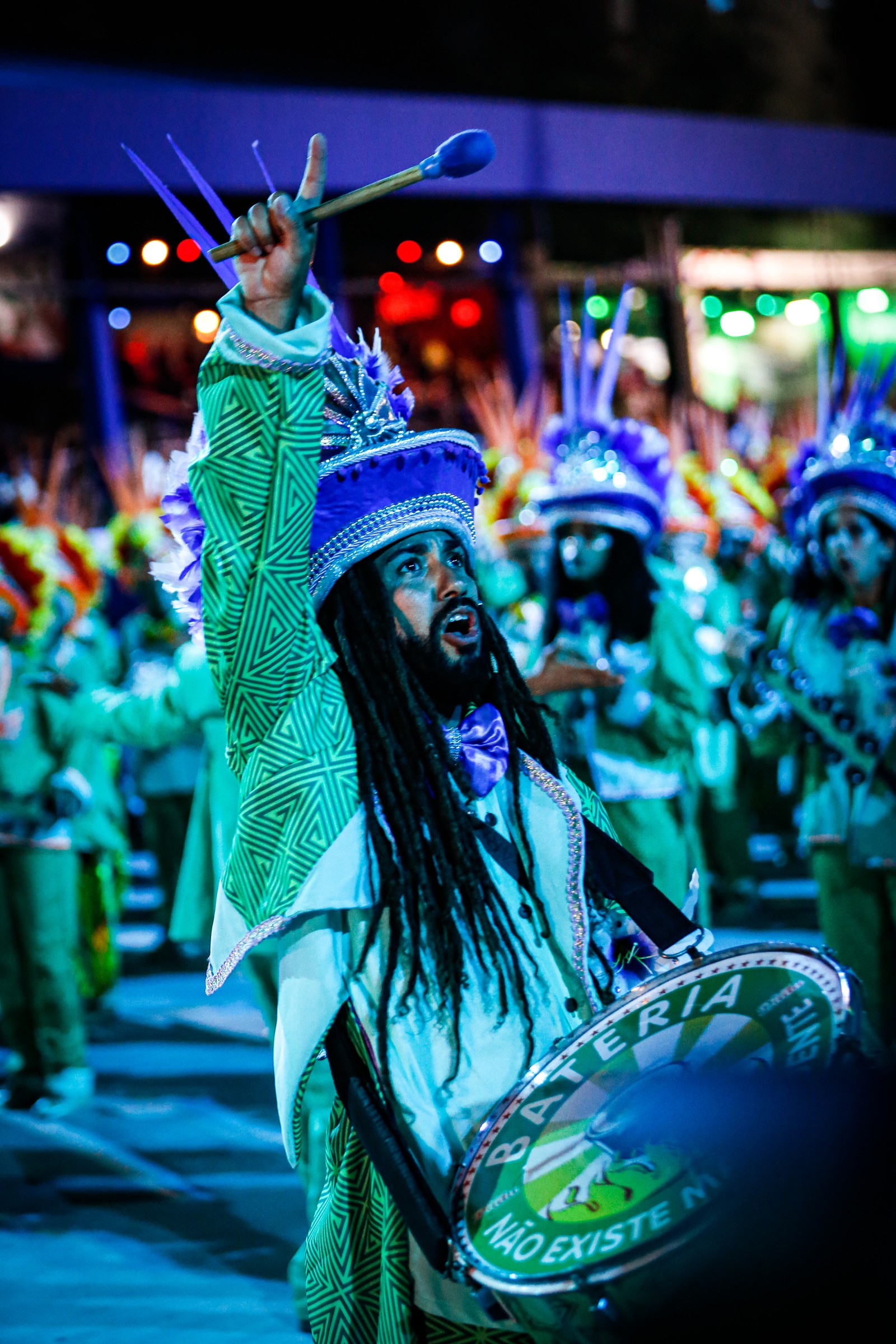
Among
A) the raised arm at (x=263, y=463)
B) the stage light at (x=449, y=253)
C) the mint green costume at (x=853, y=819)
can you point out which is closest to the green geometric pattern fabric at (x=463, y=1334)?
the raised arm at (x=263, y=463)

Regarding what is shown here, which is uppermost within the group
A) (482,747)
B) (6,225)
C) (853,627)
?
(6,225)

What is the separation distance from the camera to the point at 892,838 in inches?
199

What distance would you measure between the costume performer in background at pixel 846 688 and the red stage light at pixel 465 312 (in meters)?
13.0

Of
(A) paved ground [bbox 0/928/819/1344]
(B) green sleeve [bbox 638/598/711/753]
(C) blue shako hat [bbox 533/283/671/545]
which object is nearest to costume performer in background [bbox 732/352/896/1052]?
(B) green sleeve [bbox 638/598/711/753]

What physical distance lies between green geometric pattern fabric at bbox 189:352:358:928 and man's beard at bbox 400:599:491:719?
16 cm

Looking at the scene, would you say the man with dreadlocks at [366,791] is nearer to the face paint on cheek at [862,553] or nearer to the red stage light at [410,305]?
the face paint on cheek at [862,553]

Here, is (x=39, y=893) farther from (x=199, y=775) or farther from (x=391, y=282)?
(x=391, y=282)

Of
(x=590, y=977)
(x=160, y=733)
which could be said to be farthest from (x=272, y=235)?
(x=160, y=733)

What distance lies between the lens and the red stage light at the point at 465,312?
18.5 meters

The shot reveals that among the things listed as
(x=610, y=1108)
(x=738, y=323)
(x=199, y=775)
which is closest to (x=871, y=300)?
(x=738, y=323)

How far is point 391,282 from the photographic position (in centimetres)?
1808

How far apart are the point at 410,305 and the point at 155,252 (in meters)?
3.08

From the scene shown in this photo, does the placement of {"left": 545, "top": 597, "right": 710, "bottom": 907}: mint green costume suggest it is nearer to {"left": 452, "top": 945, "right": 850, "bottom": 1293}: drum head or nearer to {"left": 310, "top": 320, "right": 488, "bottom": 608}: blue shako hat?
{"left": 310, "top": 320, "right": 488, "bottom": 608}: blue shako hat

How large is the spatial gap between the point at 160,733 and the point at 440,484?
3.15 m
